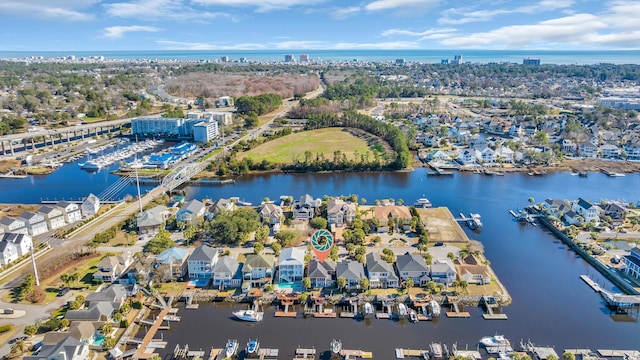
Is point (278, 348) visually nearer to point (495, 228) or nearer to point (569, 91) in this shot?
point (495, 228)

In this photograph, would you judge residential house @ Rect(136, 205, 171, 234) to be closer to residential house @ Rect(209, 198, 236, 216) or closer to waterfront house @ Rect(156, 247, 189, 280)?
residential house @ Rect(209, 198, 236, 216)

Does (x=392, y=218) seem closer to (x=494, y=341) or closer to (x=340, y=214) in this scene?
(x=340, y=214)

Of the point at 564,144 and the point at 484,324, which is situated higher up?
the point at 564,144

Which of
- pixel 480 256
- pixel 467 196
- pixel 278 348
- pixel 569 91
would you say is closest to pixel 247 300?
pixel 278 348

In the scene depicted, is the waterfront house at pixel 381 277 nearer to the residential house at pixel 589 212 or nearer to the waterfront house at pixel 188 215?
the waterfront house at pixel 188 215

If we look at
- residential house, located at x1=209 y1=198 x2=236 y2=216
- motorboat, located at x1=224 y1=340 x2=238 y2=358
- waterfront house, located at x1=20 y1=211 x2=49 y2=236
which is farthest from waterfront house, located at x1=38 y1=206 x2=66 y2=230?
motorboat, located at x1=224 y1=340 x2=238 y2=358

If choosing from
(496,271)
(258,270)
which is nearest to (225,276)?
(258,270)
